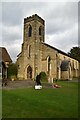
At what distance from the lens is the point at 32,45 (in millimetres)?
48719

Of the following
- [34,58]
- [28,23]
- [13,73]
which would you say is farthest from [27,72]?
[28,23]

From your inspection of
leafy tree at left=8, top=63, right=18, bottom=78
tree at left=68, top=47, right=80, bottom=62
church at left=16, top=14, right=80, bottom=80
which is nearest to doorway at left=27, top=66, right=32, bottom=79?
church at left=16, top=14, right=80, bottom=80

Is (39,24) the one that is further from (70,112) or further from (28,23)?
(70,112)

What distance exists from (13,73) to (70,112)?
33166 millimetres

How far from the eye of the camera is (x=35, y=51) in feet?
157

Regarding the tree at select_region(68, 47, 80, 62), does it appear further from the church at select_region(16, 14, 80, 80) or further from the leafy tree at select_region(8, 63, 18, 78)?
the leafy tree at select_region(8, 63, 18, 78)

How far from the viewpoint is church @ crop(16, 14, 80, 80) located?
46.3 m

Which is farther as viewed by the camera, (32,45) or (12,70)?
(32,45)

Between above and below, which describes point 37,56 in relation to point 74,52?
below

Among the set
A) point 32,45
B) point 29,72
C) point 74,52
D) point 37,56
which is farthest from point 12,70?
point 74,52

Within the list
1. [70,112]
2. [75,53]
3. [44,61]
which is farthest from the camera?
[75,53]

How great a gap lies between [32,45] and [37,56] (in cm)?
311

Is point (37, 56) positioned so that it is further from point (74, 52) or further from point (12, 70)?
point (74, 52)

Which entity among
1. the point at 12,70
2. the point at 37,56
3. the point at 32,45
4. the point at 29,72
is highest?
the point at 32,45
